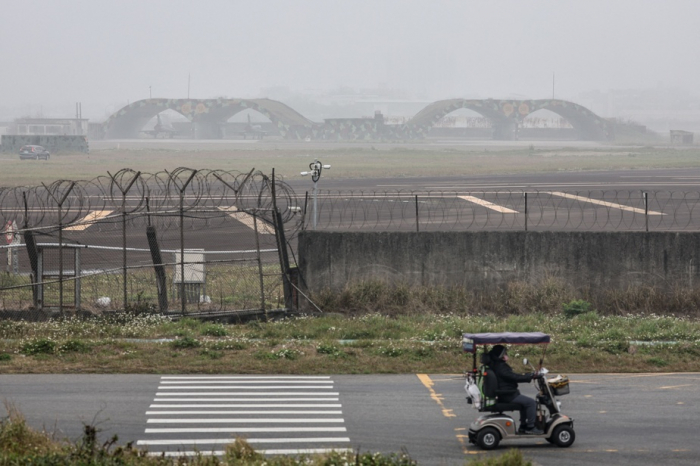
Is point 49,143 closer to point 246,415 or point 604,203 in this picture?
point 604,203

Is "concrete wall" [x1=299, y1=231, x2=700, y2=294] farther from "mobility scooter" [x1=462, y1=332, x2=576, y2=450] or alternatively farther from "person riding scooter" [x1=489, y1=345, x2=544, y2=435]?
"person riding scooter" [x1=489, y1=345, x2=544, y2=435]

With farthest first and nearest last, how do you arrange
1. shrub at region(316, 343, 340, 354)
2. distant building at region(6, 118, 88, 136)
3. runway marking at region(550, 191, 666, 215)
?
distant building at region(6, 118, 88, 136) < runway marking at region(550, 191, 666, 215) < shrub at region(316, 343, 340, 354)

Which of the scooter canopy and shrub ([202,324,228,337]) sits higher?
the scooter canopy

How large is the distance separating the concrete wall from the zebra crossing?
8595 mm

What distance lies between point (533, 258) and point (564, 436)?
13.2 metres

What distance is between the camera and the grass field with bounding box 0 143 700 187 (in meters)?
71.6

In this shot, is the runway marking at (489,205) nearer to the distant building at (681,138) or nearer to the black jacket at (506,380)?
the black jacket at (506,380)

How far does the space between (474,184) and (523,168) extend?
62.3 feet

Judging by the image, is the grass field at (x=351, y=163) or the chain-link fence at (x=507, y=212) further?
the grass field at (x=351, y=163)

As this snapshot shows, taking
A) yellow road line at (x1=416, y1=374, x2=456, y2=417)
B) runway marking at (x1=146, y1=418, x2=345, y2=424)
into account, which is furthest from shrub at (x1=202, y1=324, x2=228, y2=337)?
runway marking at (x1=146, y1=418, x2=345, y2=424)

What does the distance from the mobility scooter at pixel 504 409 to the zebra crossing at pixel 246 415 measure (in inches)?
86.8

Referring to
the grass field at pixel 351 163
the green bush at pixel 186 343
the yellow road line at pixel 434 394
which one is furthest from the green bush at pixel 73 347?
the grass field at pixel 351 163

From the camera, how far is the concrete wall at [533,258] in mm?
25875

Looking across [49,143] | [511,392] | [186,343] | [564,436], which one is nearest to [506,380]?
[511,392]
